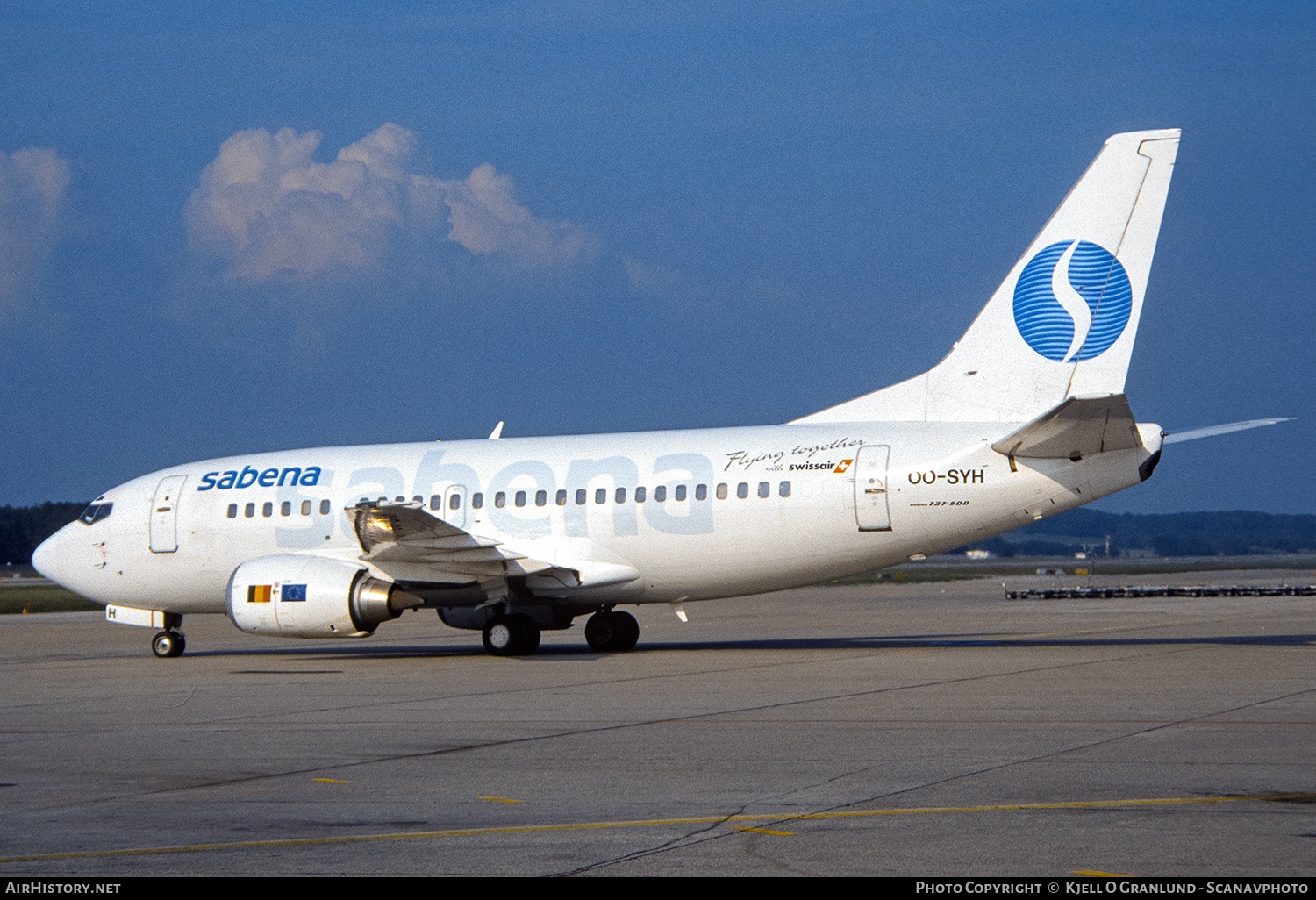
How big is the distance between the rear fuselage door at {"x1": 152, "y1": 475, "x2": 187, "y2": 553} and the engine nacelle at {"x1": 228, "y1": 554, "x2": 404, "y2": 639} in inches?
164

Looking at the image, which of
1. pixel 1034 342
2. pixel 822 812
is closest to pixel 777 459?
pixel 1034 342

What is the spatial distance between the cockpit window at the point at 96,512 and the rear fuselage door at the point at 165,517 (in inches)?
44.3

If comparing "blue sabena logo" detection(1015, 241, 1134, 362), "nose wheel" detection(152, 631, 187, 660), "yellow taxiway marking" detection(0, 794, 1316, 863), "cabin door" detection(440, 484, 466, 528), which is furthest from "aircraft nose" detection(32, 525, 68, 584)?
"yellow taxiway marking" detection(0, 794, 1316, 863)

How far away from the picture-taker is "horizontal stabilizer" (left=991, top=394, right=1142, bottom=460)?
743 inches

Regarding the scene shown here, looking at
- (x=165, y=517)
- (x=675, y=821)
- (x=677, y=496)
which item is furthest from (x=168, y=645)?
(x=675, y=821)

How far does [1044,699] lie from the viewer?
15.1m

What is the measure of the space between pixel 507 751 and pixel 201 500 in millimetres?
16876

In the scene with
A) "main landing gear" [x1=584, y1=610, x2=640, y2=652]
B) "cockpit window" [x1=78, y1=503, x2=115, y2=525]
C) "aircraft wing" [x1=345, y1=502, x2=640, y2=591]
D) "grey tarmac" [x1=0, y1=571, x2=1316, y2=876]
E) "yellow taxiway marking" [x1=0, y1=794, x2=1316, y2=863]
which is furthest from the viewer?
"cockpit window" [x1=78, y1=503, x2=115, y2=525]

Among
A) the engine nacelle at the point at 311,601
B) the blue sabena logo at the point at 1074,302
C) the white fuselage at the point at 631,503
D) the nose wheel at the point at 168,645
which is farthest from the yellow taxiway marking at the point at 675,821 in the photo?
the nose wheel at the point at 168,645

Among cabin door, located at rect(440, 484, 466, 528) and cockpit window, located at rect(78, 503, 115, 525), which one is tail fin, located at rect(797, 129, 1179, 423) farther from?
cockpit window, located at rect(78, 503, 115, 525)

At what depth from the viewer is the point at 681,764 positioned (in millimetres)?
10984

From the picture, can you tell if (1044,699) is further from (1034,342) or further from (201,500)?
(201,500)

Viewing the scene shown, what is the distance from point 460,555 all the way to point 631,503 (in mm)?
3032

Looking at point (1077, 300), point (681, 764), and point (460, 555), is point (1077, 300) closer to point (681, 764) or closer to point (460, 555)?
point (460, 555)
